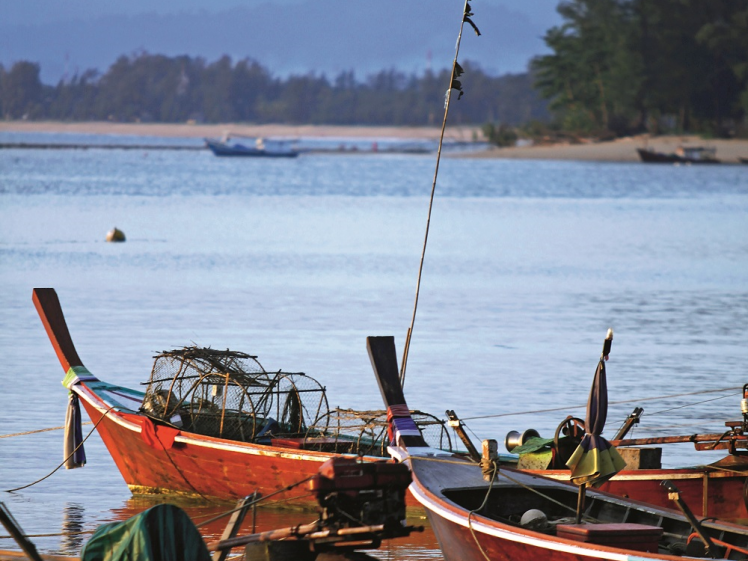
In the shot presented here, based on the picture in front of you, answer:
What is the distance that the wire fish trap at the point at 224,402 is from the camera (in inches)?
538

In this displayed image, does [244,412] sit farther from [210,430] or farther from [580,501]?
Answer: [580,501]

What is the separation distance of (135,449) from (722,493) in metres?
5.81

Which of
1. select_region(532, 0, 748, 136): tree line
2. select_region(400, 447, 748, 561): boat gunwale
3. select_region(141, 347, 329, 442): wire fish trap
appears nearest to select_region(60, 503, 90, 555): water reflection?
select_region(141, 347, 329, 442): wire fish trap

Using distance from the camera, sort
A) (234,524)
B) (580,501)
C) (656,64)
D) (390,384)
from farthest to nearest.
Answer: (656,64)
(390,384)
(580,501)
(234,524)

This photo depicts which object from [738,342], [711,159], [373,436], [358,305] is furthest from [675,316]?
[711,159]

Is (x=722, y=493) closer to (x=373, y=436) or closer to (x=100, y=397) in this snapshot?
(x=373, y=436)

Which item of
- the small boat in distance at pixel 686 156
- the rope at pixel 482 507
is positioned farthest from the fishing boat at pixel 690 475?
the small boat in distance at pixel 686 156

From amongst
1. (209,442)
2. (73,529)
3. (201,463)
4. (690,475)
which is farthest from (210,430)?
(690,475)

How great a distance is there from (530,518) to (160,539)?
9.34 feet

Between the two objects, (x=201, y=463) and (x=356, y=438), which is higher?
(x=356, y=438)

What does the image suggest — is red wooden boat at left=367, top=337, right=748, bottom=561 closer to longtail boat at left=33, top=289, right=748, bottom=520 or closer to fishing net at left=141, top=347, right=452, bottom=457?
longtail boat at left=33, top=289, right=748, bottom=520

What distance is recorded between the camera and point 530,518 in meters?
10.4

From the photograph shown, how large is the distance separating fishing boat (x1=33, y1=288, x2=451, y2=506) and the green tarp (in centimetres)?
321

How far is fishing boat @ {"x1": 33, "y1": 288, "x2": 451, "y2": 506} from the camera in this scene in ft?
42.8
